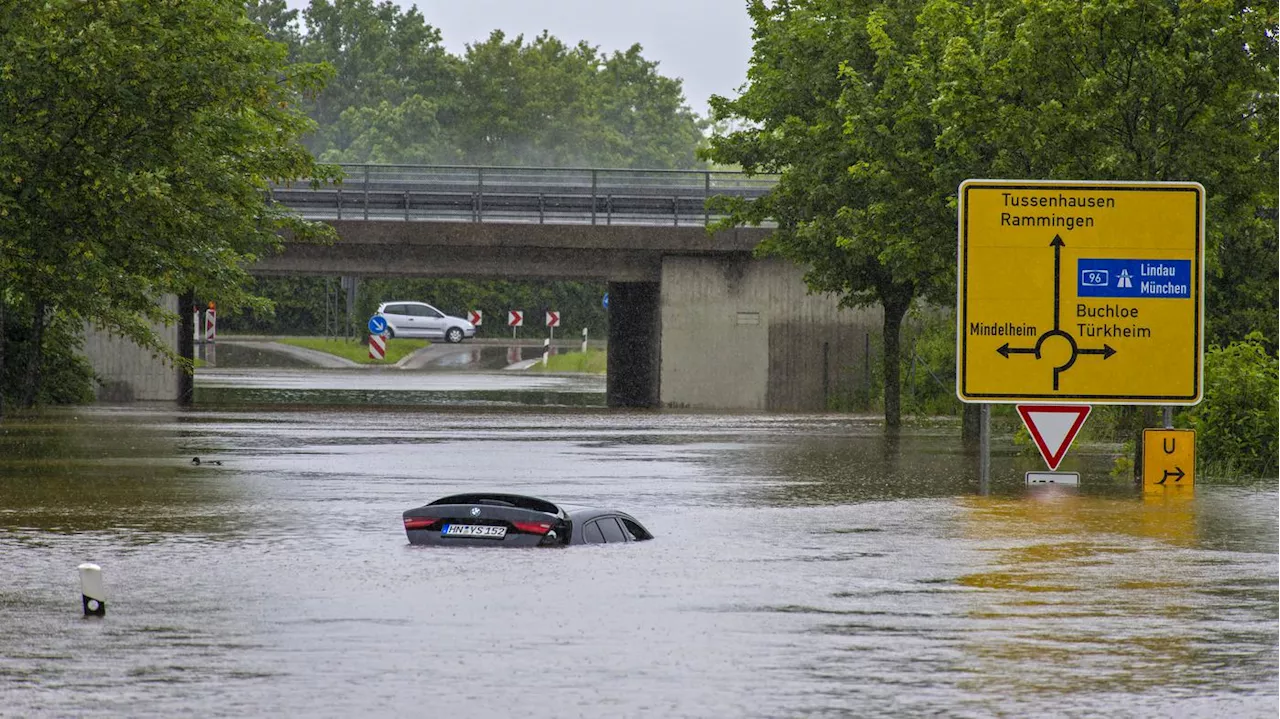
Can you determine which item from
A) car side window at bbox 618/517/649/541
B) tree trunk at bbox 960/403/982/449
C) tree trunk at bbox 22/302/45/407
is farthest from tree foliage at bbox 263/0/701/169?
car side window at bbox 618/517/649/541

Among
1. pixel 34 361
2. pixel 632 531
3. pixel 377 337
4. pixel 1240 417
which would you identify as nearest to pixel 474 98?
pixel 377 337

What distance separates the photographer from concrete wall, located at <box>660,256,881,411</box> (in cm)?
4997

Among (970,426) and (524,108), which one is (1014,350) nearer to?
(970,426)

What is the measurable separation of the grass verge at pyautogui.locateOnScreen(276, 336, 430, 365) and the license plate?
67.0 meters

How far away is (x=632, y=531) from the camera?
56.3ft

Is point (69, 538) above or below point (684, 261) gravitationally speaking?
below

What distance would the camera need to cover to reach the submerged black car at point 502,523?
16.1 m

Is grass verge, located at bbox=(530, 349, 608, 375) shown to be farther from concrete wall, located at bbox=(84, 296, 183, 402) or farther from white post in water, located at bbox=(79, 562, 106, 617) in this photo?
white post in water, located at bbox=(79, 562, 106, 617)

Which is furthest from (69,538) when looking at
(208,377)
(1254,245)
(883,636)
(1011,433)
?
(208,377)

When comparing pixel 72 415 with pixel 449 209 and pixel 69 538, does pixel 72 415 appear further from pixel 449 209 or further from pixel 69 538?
pixel 69 538

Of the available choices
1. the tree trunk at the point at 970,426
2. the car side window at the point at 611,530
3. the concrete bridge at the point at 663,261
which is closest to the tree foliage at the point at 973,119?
the tree trunk at the point at 970,426

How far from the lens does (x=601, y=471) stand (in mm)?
26250

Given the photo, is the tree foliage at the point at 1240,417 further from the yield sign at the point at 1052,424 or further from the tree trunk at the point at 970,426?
the tree trunk at the point at 970,426

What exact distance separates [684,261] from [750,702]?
133 feet
